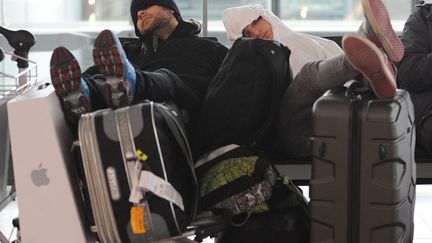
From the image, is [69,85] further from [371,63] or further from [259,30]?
[259,30]

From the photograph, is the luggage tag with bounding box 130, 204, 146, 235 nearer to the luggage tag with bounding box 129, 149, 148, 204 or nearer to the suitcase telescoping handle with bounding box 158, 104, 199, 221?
the luggage tag with bounding box 129, 149, 148, 204

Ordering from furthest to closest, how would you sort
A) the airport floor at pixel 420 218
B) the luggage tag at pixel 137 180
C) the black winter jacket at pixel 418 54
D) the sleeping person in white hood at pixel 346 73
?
1. the airport floor at pixel 420 218
2. the black winter jacket at pixel 418 54
3. the sleeping person in white hood at pixel 346 73
4. the luggage tag at pixel 137 180

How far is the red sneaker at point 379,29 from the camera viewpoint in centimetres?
224

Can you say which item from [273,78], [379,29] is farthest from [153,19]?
[379,29]

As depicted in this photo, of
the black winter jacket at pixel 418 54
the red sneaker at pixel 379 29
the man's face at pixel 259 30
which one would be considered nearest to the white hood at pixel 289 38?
the man's face at pixel 259 30

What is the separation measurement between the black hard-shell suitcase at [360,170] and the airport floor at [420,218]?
1417 mm

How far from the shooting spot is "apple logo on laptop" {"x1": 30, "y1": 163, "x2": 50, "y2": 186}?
2096 mm

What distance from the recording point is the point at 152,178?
6.70 feet

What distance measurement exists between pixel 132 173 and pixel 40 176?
0.24m

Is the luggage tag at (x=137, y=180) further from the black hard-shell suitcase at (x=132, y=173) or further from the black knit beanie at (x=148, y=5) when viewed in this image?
the black knit beanie at (x=148, y=5)

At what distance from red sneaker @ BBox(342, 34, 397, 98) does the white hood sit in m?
0.90

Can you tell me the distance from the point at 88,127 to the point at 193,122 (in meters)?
0.51

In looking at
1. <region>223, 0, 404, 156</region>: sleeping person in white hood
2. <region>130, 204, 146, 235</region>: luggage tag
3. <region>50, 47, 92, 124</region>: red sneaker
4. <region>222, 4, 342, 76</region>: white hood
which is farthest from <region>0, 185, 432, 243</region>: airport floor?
<region>130, 204, 146, 235</region>: luggage tag

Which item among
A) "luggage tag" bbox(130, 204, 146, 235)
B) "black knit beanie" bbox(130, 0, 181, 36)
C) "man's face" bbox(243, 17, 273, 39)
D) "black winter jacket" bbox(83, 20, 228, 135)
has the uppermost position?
"black knit beanie" bbox(130, 0, 181, 36)
